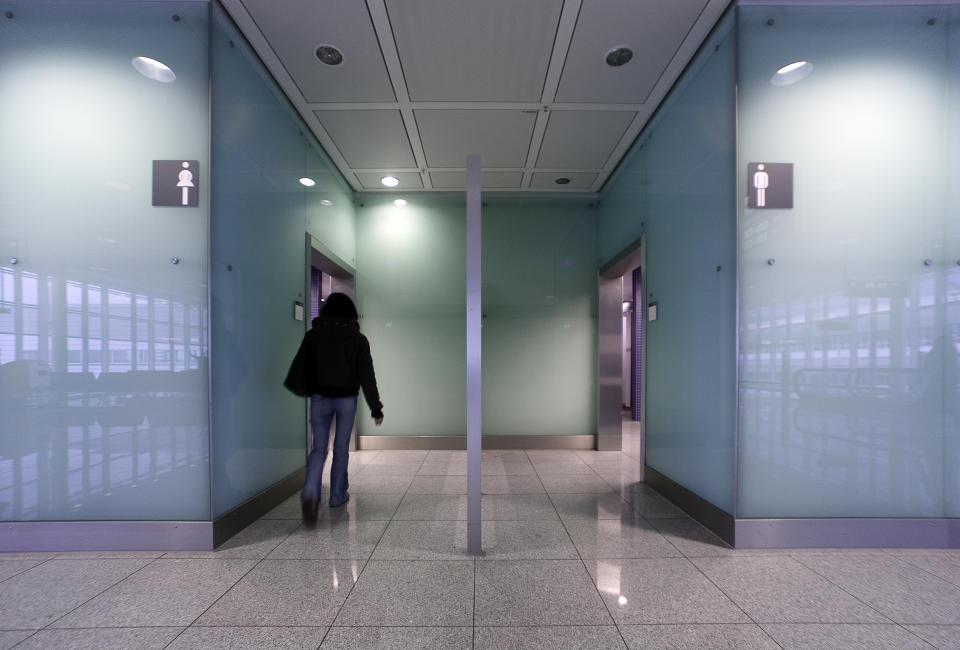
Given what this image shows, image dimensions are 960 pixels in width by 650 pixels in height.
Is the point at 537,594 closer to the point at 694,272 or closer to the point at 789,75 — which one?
the point at 694,272

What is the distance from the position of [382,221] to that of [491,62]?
10.2 ft

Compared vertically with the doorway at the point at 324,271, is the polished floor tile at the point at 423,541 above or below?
below

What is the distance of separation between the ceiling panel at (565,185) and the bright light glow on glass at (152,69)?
3.74 meters

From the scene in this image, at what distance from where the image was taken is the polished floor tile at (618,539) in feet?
→ 8.56

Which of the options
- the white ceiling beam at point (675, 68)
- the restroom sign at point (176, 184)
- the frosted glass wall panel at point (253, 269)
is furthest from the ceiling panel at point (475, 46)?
the restroom sign at point (176, 184)

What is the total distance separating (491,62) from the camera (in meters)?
3.23

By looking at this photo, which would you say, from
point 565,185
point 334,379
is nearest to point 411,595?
point 334,379

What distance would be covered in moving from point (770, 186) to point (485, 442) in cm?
439

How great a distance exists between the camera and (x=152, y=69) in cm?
274

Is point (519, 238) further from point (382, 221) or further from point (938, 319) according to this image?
point (938, 319)

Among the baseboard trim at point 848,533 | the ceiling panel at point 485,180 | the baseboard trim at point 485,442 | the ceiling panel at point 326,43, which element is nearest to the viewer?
the baseboard trim at point 848,533

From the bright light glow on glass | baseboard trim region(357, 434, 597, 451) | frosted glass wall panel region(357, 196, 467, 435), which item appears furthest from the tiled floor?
the bright light glow on glass

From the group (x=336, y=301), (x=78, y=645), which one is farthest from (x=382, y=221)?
(x=78, y=645)

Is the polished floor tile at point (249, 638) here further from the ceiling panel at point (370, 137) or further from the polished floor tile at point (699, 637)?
the ceiling panel at point (370, 137)
